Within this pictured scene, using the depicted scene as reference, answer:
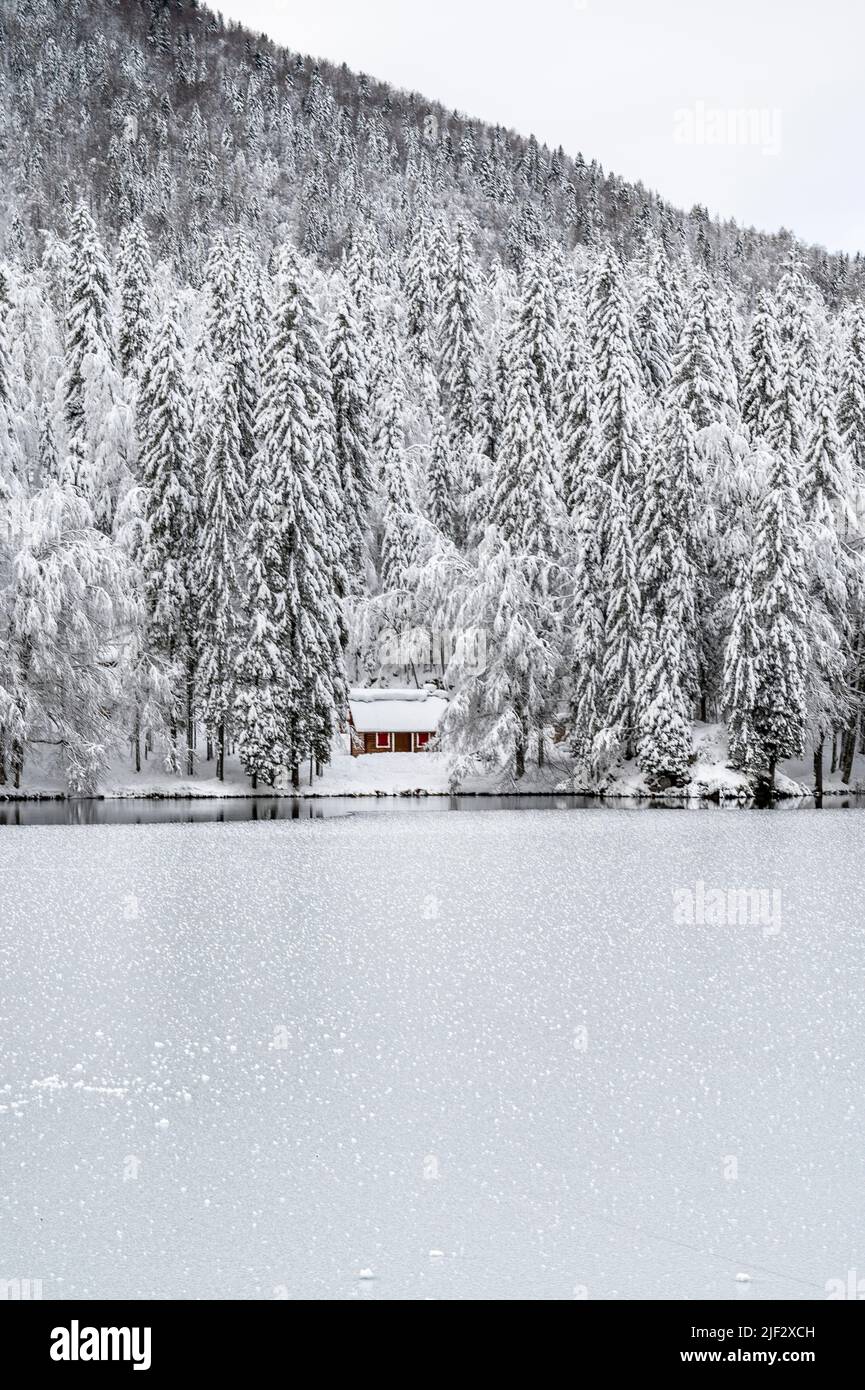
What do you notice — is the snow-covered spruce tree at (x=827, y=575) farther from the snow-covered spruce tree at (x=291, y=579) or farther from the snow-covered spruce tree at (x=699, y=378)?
the snow-covered spruce tree at (x=291, y=579)

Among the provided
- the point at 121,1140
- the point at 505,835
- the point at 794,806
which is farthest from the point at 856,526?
the point at 121,1140

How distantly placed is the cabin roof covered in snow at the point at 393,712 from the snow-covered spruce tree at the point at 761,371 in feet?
60.2

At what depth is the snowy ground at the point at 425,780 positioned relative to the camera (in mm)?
48812

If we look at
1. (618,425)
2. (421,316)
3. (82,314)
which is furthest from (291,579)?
(421,316)

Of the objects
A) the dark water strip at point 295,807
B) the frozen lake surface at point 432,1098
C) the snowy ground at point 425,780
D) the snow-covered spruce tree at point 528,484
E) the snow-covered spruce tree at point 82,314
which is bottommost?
the dark water strip at point 295,807

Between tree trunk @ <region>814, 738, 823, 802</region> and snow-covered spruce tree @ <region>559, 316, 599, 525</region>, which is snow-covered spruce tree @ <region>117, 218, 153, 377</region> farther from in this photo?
tree trunk @ <region>814, 738, 823, 802</region>

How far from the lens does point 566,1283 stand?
706 centimetres

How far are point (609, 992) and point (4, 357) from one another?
41.0 metres

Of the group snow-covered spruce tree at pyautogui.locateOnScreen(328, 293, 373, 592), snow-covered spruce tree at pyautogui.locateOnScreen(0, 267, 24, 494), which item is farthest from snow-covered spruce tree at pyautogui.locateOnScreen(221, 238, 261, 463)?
snow-covered spruce tree at pyautogui.locateOnScreen(0, 267, 24, 494)

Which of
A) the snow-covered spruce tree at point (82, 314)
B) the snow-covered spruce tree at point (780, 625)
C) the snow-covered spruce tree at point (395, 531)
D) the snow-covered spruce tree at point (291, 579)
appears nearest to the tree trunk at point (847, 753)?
the snow-covered spruce tree at point (780, 625)

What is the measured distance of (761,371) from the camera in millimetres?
56750

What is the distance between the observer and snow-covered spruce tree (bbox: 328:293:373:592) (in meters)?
58.6

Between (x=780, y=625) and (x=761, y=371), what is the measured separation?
14.8 metres
